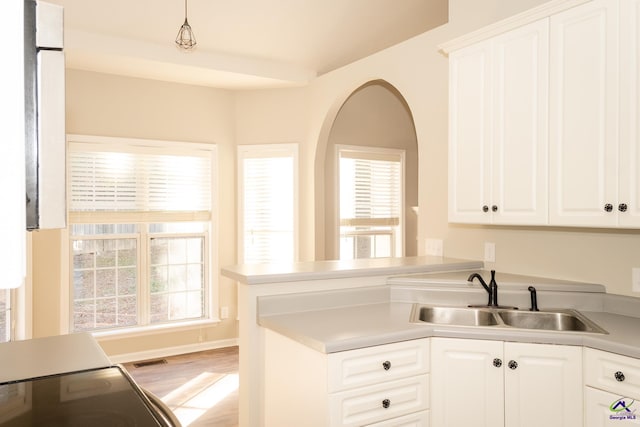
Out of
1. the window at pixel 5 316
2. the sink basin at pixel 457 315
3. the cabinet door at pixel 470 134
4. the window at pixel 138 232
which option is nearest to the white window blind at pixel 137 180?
the window at pixel 138 232

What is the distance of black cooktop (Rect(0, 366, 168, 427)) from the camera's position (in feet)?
3.15

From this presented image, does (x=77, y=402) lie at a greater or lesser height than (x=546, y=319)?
greater

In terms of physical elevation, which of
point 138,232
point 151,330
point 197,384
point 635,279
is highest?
point 138,232

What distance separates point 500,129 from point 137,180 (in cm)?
348

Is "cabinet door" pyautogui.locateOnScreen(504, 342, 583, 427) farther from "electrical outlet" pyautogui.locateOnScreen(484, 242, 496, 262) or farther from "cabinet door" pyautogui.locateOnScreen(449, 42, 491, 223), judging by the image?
"electrical outlet" pyautogui.locateOnScreen(484, 242, 496, 262)

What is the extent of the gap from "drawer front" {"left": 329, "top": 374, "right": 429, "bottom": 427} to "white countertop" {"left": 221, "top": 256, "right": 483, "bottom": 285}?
688 millimetres

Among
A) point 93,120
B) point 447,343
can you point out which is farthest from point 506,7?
point 93,120

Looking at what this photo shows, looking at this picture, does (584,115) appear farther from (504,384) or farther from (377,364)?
(377,364)

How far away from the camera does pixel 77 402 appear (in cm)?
106

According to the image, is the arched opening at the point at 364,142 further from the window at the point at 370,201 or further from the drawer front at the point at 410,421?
the drawer front at the point at 410,421

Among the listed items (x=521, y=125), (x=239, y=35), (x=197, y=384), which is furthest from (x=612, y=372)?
(x=239, y=35)

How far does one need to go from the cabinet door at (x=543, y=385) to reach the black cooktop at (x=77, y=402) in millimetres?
1614

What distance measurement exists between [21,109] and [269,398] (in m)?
2.23

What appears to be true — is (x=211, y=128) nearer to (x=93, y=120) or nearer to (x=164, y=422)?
(x=93, y=120)
